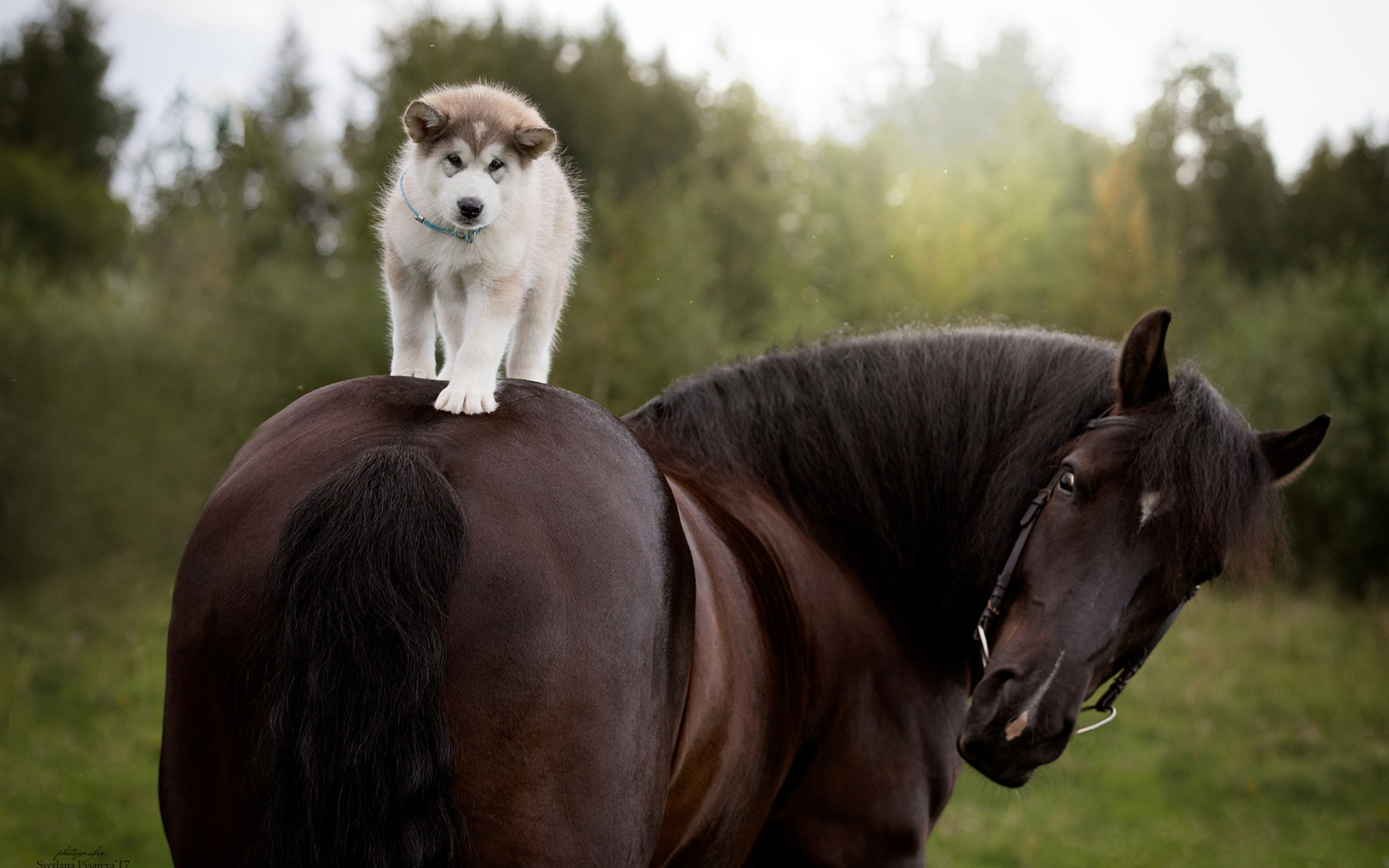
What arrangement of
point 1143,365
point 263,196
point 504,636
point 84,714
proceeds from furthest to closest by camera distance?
1. point 263,196
2. point 84,714
3. point 1143,365
4. point 504,636

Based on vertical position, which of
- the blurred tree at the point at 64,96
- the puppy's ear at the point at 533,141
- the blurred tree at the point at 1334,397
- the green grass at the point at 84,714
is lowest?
the green grass at the point at 84,714

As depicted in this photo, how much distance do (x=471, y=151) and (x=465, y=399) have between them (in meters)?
0.79

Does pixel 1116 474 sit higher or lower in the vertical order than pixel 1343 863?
higher

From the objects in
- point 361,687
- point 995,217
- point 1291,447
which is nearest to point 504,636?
point 361,687

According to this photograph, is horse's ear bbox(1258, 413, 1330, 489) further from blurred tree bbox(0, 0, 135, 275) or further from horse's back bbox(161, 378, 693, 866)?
blurred tree bbox(0, 0, 135, 275)

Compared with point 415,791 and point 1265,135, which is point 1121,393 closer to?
point 415,791

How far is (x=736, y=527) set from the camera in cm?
289

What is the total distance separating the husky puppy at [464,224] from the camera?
249 cm

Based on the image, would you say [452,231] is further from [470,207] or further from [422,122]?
[422,122]

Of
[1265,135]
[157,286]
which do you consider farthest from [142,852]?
[1265,135]

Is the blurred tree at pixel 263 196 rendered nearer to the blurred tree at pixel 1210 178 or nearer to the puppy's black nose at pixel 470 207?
the puppy's black nose at pixel 470 207

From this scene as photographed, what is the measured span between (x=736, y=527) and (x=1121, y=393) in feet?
3.83

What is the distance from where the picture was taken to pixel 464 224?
247 centimetres

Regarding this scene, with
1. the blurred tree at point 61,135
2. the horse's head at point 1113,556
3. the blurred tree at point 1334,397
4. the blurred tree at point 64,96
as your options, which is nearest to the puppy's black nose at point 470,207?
the horse's head at point 1113,556
